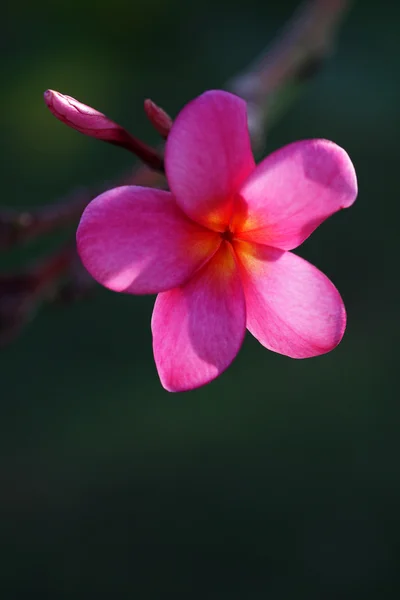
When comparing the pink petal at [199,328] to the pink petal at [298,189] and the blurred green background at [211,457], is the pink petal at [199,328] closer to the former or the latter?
the pink petal at [298,189]

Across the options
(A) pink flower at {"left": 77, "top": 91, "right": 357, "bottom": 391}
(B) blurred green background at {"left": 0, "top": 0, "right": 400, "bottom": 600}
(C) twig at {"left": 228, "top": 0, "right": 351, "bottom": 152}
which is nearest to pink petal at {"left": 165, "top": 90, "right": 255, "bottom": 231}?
(A) pink flower at {"left": 77, "top": 91, "right": 357, "bottom": 391}

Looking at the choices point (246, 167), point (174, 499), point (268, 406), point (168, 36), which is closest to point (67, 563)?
point (174, 499)

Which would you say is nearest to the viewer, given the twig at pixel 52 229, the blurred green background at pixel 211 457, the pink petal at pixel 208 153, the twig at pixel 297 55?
the pink petal at pixel 208 153

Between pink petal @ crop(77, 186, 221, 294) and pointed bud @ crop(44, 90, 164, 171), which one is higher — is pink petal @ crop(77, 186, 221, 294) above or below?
below

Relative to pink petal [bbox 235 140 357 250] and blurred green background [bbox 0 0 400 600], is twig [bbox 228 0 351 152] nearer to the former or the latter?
pink petal [bbox 235 140 357 250]

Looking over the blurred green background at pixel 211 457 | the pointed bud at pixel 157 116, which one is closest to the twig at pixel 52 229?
the pointed bud at pixel 157 116

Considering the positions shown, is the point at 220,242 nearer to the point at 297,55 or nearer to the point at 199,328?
the point at 199,328
